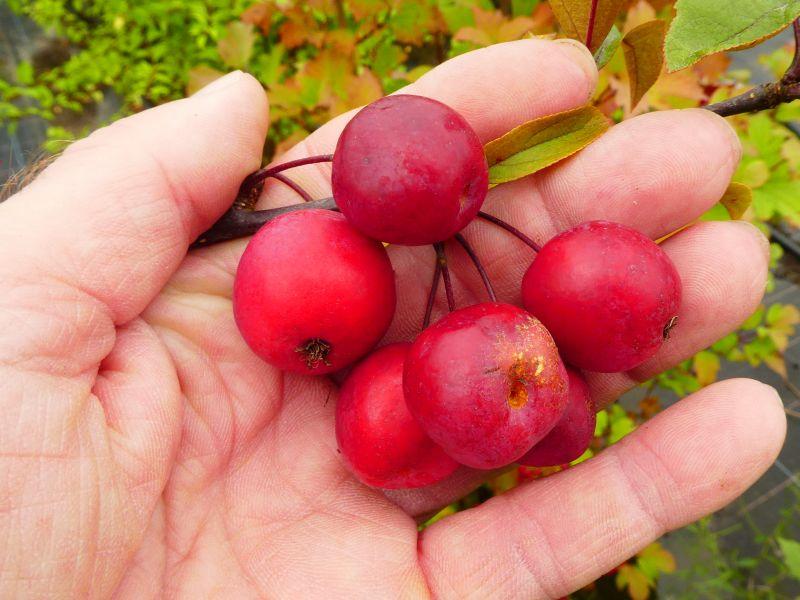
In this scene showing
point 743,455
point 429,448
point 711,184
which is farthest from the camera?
point 711,184

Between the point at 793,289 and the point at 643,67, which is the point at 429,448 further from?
the point at 793,289

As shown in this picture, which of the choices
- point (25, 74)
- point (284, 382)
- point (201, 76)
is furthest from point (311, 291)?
point (25, 74)

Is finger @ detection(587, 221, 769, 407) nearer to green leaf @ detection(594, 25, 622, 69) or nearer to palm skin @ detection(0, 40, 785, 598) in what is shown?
palm skin @ detection(0, 40, 785, 598)

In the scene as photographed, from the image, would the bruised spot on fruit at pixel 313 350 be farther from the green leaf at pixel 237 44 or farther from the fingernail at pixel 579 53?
the green leaf at pixel 237 44

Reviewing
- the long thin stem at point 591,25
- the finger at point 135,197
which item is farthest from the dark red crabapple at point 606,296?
the finger at point 135,197

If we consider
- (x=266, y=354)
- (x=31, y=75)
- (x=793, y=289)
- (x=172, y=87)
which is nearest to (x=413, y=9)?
(x=266, y=354)

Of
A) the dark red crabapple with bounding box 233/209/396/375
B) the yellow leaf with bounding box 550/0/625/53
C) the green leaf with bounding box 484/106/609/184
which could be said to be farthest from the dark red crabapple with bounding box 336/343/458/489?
the yellow leaf with bounding box 550/0/625/53

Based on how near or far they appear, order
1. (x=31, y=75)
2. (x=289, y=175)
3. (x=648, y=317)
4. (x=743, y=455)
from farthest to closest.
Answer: (x=31, y=75), (x=289, y=175), (x=743, y=455), (x=648, y=317)
